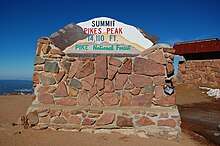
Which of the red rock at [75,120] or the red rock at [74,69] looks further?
the red rock at [74,69]

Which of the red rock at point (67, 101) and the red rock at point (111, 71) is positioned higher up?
the red rock at point (111, 71)

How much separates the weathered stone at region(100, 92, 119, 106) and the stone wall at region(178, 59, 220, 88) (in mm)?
11534

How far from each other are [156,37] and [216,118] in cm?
482

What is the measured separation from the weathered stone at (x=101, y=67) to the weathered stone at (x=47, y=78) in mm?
1150

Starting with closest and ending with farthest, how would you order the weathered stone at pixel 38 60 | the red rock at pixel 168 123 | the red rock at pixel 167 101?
the red rock at pixel 168 123, the red rock at pixel 167 101, the weathered stone at pixel 38 60

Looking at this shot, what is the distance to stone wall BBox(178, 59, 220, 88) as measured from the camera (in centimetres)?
1451

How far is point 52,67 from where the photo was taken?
17.5ft

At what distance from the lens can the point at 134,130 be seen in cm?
497

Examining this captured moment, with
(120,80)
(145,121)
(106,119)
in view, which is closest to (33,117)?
(106,119)

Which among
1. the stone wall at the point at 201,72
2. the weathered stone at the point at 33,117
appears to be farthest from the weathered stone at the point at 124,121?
the stone wall at the point at 201,72

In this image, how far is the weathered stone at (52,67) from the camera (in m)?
5.33

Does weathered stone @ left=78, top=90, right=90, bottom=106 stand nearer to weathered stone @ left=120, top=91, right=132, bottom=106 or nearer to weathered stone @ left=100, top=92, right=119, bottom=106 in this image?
weathered stone @ left=100, top=92, right=119, bottom=106

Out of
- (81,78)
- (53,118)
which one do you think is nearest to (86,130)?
(53,118)

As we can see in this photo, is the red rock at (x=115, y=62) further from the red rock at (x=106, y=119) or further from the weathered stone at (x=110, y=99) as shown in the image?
the red rock at (x=106, y=119)
